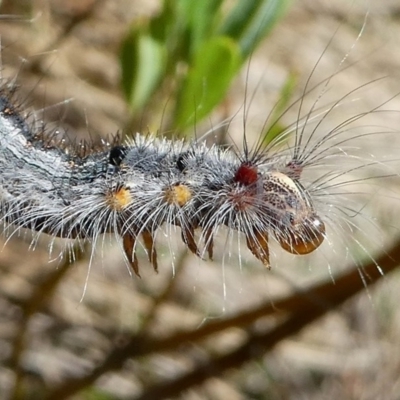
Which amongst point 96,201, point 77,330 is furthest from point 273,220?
point 77,330

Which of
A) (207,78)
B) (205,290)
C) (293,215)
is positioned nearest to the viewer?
(293,215)

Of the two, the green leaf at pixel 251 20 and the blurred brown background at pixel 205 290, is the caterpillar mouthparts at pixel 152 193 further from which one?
the blurred brown background at pixel 205 290

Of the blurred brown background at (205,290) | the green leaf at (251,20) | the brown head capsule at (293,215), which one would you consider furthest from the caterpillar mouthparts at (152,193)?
the blurred brown background at (205,290)

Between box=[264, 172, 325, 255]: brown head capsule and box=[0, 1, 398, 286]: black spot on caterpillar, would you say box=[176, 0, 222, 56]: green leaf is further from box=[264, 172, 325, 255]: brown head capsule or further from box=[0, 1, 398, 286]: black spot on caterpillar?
box=[264, 172, 325, 255]: brown head capsule

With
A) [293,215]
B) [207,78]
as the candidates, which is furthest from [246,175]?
[207,78]

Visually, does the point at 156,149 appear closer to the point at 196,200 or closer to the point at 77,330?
the point at 196,200

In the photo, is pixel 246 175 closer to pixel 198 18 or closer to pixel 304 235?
pixel 304 235

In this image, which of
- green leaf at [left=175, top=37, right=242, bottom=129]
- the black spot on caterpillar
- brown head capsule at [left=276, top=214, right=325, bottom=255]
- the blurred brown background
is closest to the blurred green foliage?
green leaf at [left=175, top=37, right=242, bottom=129]

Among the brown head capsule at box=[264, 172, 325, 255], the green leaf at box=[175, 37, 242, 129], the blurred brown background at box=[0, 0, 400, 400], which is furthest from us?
the blurred brown background at box=[0, 0, 400, 400]
